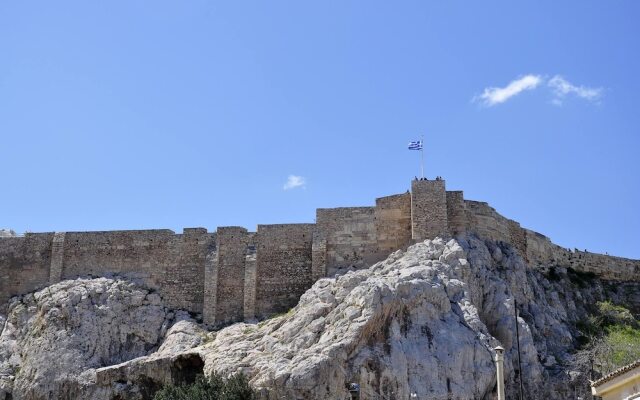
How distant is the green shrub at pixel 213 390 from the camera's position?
109 ft

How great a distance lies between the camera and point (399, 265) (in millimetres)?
38469

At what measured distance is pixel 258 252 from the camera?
42750 mm

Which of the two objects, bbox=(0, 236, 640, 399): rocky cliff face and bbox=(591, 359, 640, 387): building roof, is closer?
bbox=(591, 359, 640, 387): building roof

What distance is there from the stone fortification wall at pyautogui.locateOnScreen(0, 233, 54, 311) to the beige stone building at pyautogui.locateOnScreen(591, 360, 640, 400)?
29.6m

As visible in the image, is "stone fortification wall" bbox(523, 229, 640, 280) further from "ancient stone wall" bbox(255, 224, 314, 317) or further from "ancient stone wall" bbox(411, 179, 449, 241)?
"ancient stone wall" bbox(255, 224, 314, 317)

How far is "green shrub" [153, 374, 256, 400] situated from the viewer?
33.1 meters

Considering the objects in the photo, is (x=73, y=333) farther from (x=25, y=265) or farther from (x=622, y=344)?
(x=622, y=344)

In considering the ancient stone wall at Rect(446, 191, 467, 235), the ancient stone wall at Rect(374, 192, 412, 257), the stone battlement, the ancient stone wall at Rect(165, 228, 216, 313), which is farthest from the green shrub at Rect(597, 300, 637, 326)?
the ancient stone wall at Rect(165, 228, 216, 313)

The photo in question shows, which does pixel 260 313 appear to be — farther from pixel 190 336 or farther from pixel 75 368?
pixel 75 368

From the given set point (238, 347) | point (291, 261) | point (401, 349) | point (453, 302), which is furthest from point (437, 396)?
point (291, 261)

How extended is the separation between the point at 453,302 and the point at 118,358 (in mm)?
16155

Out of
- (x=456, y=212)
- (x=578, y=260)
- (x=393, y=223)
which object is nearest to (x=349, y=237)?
(x=393, y=223)

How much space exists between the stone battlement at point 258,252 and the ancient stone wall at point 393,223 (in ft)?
0.16

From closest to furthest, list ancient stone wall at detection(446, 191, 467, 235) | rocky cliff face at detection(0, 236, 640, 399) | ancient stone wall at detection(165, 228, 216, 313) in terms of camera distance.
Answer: rocky cliff face at detection(0, 236, 640, 399)
ancient stone wall at detection(446, 191, 467, 235)
ancient stone wall at detection(165, 228, 216, 313)
